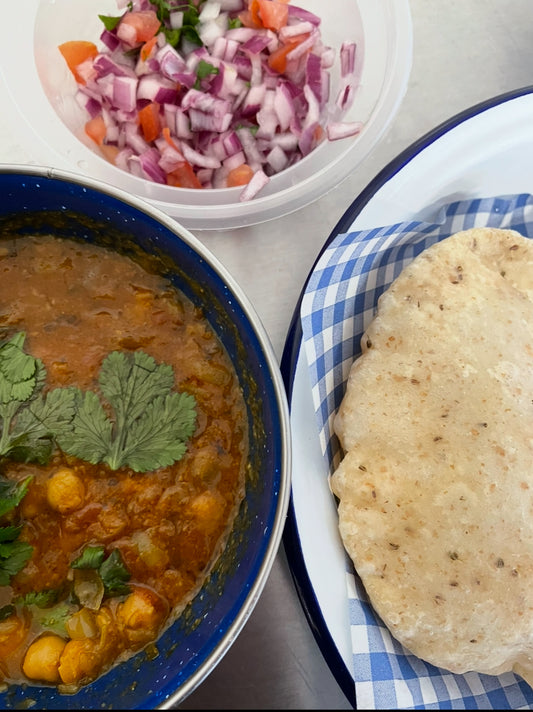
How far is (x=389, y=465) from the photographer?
57.4 inches

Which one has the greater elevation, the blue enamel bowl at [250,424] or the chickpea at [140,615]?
the blue enamel bowl at [250,424]

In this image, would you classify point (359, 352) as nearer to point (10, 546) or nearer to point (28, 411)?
point (28, 411)

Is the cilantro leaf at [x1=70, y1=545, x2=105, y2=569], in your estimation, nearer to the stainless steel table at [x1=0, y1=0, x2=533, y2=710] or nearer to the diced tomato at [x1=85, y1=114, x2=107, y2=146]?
the stainless steel table at [x1=0, y1=0, x2=533, y2=710]

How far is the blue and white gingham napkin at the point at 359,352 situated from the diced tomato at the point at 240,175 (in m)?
0.40

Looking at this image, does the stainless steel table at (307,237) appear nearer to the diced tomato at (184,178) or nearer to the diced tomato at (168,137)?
the diced tomato at (184,178)

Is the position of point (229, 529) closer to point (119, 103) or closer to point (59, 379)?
point (59, 379)

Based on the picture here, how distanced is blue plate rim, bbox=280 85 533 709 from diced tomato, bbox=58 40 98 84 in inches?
32.7

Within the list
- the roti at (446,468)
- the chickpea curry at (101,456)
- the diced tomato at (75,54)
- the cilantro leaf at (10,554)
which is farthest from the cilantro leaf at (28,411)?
the diced tomato at (75,54)

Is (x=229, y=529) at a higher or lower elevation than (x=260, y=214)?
lower

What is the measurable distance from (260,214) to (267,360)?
596 millimetres

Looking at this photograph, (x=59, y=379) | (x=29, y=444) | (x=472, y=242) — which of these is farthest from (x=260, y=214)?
(x=29, y=444)

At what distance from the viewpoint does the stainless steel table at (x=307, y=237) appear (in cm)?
173

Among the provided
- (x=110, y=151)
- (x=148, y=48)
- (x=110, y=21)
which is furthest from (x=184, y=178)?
(x=110, y=21)

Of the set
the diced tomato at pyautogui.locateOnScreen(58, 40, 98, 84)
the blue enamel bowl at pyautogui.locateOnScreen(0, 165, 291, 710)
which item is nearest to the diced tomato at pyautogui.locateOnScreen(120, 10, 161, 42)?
the diced tomato at pyautogui.locateOnScreen(58, 40, 98, 84)
